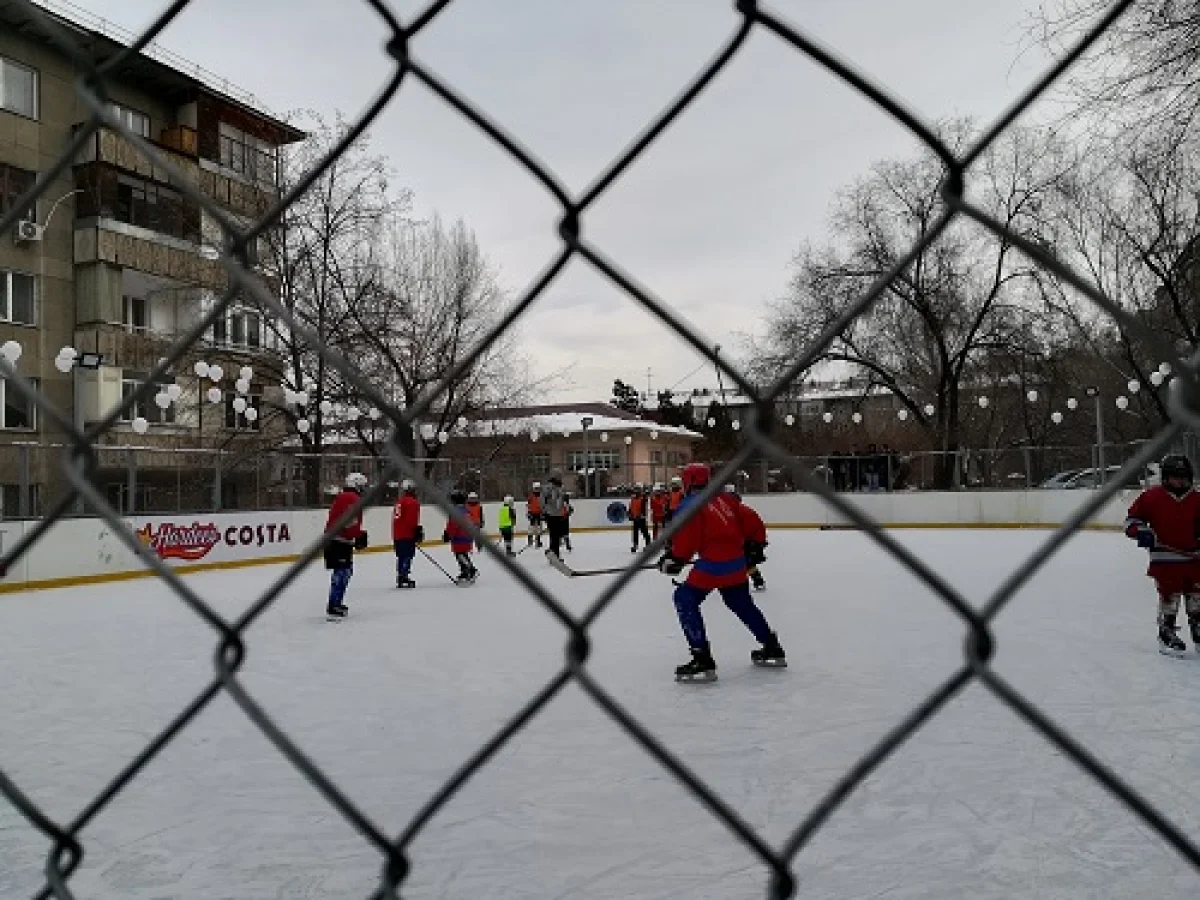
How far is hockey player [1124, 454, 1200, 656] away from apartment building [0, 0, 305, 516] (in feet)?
59.1

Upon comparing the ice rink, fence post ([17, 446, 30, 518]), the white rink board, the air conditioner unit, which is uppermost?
the air conditioner unit

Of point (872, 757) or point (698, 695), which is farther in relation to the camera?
point (698, 695)

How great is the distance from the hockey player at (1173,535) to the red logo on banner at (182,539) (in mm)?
12524

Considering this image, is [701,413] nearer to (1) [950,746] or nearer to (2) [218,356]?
(2) [218,356]

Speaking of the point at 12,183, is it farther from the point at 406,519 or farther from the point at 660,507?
the point at 660,507

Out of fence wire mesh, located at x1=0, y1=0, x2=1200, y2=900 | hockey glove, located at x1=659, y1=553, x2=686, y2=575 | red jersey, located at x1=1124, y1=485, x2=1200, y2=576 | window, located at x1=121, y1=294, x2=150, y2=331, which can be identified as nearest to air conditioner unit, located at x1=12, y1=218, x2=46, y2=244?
window, located at x1=121, y1=294, x2=150, y2=331

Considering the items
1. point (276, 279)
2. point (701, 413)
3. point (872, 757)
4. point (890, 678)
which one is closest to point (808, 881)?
point (872, 757)

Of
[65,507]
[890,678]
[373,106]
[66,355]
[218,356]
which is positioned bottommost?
[890,678]

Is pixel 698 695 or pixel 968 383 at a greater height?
pixel 968 383

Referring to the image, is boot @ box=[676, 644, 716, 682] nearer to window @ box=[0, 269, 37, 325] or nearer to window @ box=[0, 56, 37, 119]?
window @ box=[0, 269, 37, 325]

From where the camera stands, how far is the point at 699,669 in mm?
5867

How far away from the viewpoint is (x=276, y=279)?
2288 cm

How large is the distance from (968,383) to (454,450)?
17444 mm

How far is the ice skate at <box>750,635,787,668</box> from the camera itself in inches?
245
